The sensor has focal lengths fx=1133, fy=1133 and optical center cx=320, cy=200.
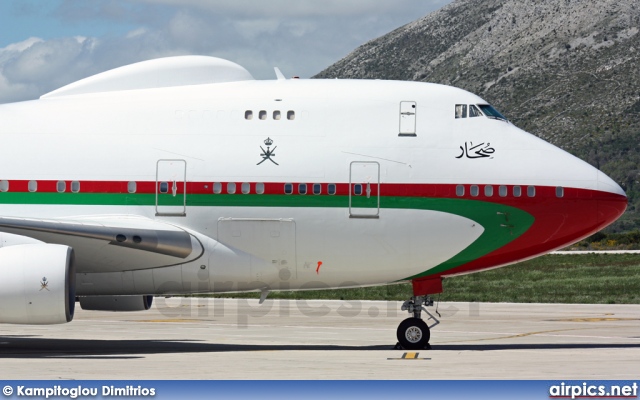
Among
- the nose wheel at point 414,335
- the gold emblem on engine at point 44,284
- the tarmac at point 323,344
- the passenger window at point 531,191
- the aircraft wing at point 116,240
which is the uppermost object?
the passenger window at point 531,191

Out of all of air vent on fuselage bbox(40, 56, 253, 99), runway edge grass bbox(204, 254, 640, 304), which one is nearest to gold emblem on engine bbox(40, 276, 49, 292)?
air vent on fuselage bbox(40, 56, 253, 99)

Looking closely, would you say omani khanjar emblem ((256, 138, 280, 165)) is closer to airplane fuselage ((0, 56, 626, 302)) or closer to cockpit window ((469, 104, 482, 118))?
airplane fuselage ((0, 56, 626, 302))

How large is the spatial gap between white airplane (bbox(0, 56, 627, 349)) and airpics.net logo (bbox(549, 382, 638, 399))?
19.9 ft

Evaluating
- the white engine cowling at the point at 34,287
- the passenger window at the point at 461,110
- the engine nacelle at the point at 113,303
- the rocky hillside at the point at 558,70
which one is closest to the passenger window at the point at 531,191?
the passenger window at the point at 461,110

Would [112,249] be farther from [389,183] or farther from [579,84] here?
[579,84]

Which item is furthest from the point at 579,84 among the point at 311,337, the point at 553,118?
the point at 311,337

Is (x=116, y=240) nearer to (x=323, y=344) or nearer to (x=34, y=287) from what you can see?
(x=34, y=287)

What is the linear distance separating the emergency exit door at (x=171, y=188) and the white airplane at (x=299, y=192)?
0.08 feet

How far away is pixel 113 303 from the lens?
23.2 metres

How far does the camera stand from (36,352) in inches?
863

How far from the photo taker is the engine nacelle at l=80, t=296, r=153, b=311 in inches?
908

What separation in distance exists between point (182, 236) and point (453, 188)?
17.0 feet

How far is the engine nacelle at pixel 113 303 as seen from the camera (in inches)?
908

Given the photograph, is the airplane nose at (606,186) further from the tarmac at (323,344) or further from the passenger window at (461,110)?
the tarmac at (323,344)
